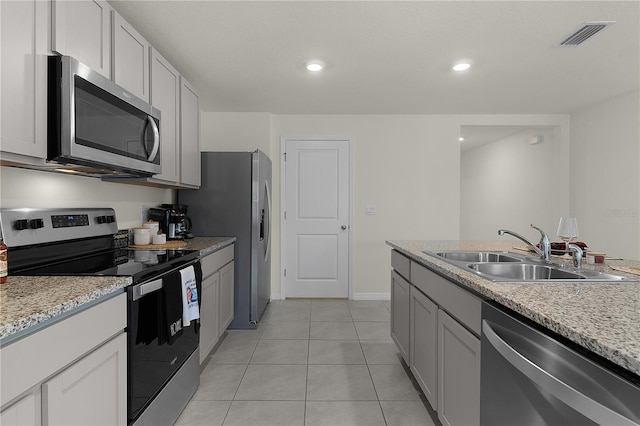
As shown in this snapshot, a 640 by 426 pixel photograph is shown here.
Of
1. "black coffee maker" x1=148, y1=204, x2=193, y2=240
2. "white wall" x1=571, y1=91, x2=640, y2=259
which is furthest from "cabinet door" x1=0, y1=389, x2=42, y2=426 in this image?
"white wall" x1=571, y1=91, x2=640, y2=259

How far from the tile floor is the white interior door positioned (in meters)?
0.87

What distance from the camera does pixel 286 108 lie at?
12.8ft

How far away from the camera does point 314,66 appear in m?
2.71

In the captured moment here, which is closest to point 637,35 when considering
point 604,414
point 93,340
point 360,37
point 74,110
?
point 360,37

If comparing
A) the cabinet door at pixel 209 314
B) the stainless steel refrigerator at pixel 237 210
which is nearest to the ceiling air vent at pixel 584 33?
the stainless steel refrigerator at pixel 237 210

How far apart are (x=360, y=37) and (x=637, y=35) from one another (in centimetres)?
196

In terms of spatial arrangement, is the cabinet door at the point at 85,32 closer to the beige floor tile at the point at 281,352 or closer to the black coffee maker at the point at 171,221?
the black coffee maker at the point at 171,221

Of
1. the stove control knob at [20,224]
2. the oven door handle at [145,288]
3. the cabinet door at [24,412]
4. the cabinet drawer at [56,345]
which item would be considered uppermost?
the stove control knob at [20,224]

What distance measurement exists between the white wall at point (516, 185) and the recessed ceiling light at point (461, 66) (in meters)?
2.28

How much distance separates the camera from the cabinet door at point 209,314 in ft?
7.43

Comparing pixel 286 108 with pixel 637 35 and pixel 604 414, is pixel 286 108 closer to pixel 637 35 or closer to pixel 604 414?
pixel 637 35

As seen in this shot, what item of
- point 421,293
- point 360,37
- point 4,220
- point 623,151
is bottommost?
point 421,293

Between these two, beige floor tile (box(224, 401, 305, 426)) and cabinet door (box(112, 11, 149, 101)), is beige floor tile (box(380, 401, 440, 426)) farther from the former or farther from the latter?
cabinet door (box(112, 11, 149, 101))

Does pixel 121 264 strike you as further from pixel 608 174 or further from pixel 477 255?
pixel 608 174
